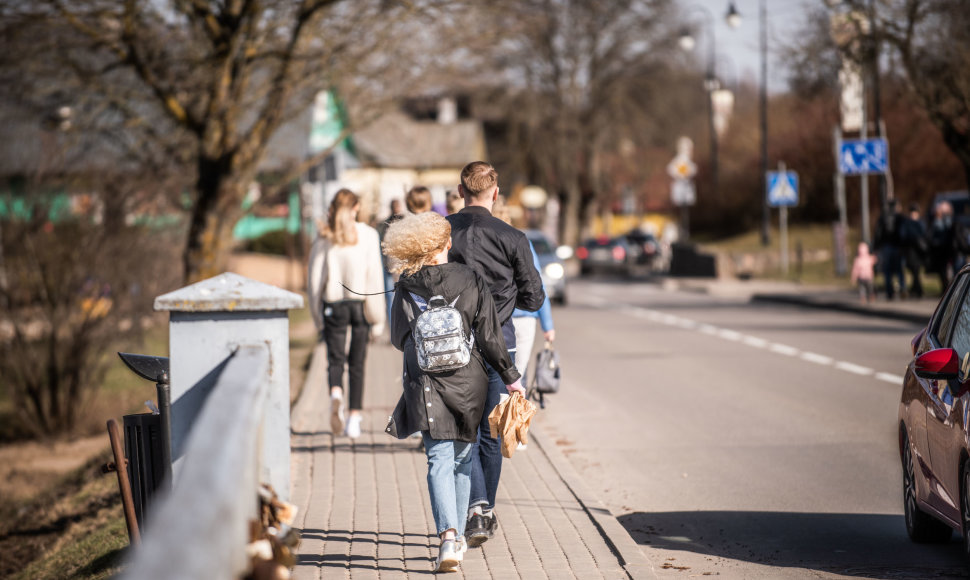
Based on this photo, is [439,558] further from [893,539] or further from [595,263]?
[595,263]

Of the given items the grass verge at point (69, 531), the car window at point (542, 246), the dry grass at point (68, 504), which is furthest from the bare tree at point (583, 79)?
the grass verge at point (69, 531)

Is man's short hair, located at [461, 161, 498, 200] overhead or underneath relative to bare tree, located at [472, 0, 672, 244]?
underneath

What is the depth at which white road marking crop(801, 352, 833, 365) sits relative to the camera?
15.4 m

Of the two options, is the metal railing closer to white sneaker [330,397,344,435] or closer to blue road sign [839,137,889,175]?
white sneaker [330,397,344,435]

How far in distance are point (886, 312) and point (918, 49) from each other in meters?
5.12

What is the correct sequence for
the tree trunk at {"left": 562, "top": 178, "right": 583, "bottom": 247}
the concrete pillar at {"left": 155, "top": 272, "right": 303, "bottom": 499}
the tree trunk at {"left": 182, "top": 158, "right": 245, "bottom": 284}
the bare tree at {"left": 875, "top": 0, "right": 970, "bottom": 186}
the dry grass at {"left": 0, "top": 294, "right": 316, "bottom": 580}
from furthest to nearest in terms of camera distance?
the tree trunk at {"left": 562, "top": 178, "right": 583, "bottom": 247}
the bare tree at {"left": 875, "top": 0, "right": 970, "bottom": 186}
the tree trunk at {"left": 182, "top": 158, "right": 245, "bottom": 284}
the dry grass at {"left": 0, "top": 294, "right": 316, "bottom": 580}
the concrete pillar at {"left": 155, "top": 272, "right": 303, "bottom": 499}

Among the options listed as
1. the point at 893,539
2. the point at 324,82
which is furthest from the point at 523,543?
the point at 324,82

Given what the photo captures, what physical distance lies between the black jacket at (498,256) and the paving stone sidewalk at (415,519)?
3.80 feet

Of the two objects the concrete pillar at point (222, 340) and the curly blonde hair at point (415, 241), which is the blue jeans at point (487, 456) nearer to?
the curly blonde hair at point (415, 241)

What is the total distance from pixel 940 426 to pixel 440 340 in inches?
89.9

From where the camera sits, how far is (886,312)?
21.7 m

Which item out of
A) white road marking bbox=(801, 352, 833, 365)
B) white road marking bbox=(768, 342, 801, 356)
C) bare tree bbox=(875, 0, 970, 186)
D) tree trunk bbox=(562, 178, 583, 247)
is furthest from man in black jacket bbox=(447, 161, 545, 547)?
tree trunk bbox=(562, 178, 583, 247)

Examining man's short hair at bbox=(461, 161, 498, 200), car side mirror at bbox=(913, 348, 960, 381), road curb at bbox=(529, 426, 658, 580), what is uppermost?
man's short hair at bbox=(461, 161, 498, 200)

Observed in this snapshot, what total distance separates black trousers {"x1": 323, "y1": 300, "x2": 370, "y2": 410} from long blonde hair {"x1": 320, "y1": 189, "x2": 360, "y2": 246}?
48cm
